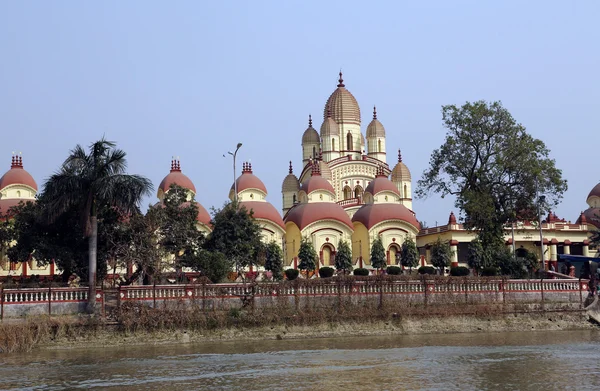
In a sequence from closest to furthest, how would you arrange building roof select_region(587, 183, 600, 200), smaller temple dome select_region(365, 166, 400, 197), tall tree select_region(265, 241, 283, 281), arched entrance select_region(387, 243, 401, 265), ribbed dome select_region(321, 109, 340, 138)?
tall tree select_region(265, 241, 283, 281) → arched entrance select_region(387, 243, 401, 265) → smaller temple dome select_region(365, 166, 400, 197) → building roof select_region(587, 183, 600, 200) → ribbed dome select_region(321, 109, 340, 138)

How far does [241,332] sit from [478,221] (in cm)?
1840

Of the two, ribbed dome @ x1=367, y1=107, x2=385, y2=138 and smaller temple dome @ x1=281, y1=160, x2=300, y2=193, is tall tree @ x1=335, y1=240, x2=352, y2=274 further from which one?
ribbed dome @ x1=367, y1=107, x2=385, y2=138

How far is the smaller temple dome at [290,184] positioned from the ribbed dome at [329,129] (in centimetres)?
436

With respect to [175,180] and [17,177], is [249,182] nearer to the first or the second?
[175,180]

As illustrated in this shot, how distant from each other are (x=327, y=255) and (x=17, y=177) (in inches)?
880

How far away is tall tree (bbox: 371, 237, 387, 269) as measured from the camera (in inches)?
2318

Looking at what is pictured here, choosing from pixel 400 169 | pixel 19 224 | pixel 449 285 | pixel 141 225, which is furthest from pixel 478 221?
pixel 400 169

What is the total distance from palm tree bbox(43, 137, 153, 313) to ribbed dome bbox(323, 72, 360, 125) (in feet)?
145

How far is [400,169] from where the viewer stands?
73.8m

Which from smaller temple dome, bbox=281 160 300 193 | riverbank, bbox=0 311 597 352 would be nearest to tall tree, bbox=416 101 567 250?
riverbank, bbox=0 311 597 352

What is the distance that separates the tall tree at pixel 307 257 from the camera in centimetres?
5631

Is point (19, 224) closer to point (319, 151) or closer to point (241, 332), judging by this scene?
point (241, 332)

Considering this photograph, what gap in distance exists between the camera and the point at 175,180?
58.3 metres

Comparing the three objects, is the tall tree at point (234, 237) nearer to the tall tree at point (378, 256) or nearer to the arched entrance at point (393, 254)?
the tall tree at point (378, 256)
